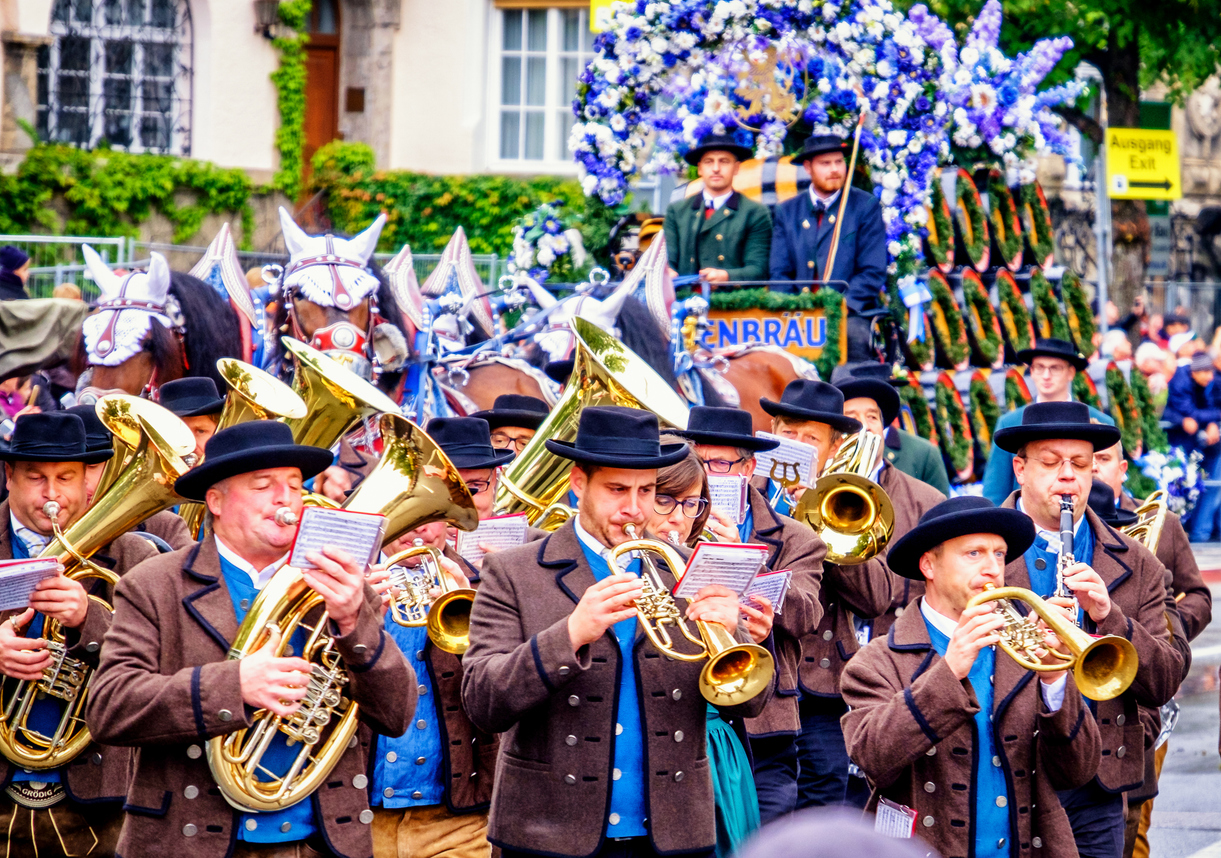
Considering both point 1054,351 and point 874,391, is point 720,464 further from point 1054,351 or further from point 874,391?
point 1054,351

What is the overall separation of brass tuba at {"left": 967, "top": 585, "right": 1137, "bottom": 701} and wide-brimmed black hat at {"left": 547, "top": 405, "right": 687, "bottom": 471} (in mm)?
928

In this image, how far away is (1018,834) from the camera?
16.9 ft

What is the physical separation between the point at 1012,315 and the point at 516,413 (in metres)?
6.85

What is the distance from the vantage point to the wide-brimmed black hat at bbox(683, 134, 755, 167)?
1281cm

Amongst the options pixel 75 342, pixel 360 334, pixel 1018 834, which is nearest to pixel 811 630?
pixel 1018 834

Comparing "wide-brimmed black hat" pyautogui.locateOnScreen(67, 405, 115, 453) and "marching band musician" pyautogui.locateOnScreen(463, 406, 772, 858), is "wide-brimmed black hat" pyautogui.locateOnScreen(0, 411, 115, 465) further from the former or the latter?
"marching band musician" pyautogui.locateOnScreen(463, 406, 772, 858)

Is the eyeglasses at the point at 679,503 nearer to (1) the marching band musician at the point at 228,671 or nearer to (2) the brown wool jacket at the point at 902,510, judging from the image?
(1) the marching band musician at the point at 228,671

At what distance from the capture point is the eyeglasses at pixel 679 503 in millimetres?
5633

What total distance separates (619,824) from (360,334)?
4139 mm

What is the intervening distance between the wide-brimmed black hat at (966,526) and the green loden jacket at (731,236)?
741 cm

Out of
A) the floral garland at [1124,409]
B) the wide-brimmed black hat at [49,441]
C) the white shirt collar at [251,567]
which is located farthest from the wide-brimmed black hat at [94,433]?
the floral garland at [1124,409]

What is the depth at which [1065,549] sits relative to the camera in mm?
5734

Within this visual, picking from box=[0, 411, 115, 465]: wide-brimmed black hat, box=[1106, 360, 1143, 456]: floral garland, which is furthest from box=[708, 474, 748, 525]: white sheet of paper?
box=[1106, 360, 1143, 456]: floral garland

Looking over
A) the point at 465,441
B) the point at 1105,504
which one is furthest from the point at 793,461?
the point at 465,441
